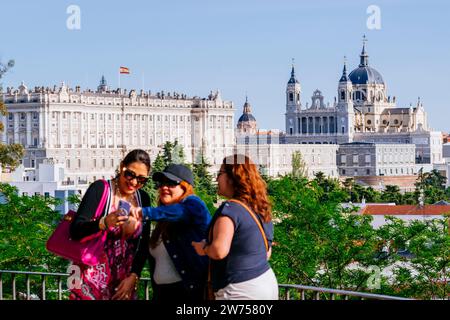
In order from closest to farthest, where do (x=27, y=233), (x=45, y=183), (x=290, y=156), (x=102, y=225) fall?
(x=102, y=225)
(x=27, y=233)
(x=45, y=183)
(x=290, y=156)

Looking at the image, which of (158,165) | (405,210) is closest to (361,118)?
(158,165)

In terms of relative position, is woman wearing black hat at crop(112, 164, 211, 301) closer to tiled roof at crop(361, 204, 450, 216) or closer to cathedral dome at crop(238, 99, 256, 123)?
tiled roof at crop(361, 204, 450, 216)

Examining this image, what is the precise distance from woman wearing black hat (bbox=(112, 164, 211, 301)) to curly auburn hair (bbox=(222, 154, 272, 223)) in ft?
0.94

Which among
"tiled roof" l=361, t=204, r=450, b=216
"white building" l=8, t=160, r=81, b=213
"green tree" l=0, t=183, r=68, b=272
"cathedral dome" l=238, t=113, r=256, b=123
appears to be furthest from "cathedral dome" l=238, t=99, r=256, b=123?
"green tree" l=0, t=183, r=68, b=272

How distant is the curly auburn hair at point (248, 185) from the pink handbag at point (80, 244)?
676mm

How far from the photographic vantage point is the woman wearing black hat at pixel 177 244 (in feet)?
19.7

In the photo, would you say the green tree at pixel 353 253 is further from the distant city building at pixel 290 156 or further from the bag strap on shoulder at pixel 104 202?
the distant city building at pixel 290 156

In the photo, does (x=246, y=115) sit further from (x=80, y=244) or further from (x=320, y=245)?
(x=80, y=244)

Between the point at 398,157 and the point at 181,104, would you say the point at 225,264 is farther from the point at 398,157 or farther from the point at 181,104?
the point at 398,157

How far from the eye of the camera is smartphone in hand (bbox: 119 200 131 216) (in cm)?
587

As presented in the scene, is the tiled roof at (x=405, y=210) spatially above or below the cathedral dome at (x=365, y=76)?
below

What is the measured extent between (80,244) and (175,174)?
599 millimetres

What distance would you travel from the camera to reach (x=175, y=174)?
6.04 metres

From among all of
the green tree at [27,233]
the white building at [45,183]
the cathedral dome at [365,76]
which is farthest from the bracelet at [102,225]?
the cathedral dome at [365,76]
